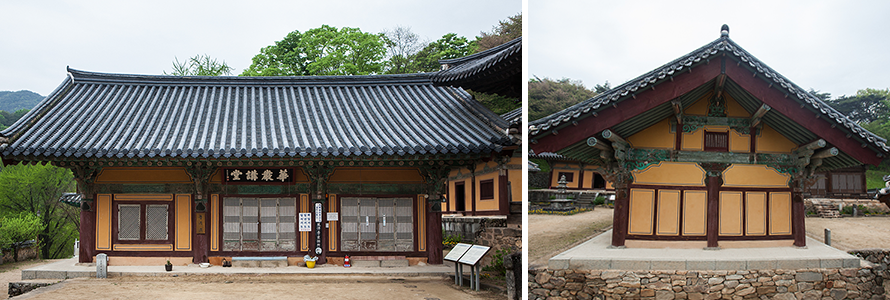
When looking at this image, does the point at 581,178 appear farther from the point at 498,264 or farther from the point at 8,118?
the point at 8,118

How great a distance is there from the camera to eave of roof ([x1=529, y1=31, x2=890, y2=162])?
6.32 meters

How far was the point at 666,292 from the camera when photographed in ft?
21.0

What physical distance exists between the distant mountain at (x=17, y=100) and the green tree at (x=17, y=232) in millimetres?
12131

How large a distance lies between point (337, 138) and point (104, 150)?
342 cm

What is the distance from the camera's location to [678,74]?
649 cm

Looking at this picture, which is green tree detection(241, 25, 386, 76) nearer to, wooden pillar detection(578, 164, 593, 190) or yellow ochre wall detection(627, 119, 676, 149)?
wooden pillar detection(578, 164, 593, 190)

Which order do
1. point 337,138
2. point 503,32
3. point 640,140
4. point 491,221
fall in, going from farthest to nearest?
1. point 503,32
2. point 491,221
3. point 337,138
4. point 640,140

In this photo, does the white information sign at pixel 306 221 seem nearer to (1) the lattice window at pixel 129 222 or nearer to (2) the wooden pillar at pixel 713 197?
(1) the lattice window at pixel 129 222

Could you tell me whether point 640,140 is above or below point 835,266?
above

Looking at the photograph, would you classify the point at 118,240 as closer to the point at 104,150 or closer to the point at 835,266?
the point at 104,150

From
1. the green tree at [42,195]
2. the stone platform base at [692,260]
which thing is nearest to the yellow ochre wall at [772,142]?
the stone platform base at [692,260]

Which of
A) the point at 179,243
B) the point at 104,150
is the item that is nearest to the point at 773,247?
the point at 179,243

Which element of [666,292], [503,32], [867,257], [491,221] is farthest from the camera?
[503,32]

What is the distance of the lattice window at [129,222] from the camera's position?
8508 mm
